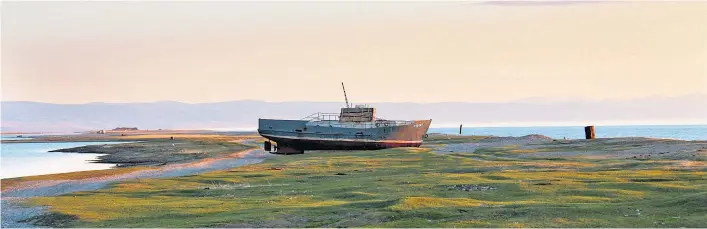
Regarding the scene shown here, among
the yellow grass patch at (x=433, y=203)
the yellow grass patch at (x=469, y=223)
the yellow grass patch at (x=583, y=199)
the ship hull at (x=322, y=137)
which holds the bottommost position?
the yellow grass patch at (x=469, y=223)

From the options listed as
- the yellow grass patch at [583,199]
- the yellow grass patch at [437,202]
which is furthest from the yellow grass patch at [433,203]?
the yellow grass patch at [583,199]

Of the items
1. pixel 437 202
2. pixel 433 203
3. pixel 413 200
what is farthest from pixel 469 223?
pixel 437 202

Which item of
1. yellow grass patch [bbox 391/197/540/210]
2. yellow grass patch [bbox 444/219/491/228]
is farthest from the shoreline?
yellow grass patch [bbox 444/219/491/228]

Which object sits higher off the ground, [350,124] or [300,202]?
[350,124]

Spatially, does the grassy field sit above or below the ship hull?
below

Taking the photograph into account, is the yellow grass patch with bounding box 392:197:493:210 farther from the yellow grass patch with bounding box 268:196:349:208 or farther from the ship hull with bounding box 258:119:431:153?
the ship hull with bounding box 258:119:431:153

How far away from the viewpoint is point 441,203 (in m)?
23.1

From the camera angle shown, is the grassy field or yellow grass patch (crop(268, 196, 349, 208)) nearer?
the grassy field

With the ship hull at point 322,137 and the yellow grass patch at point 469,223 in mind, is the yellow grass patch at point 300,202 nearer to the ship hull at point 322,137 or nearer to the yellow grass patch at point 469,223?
the yellow grass patch at point 469,223

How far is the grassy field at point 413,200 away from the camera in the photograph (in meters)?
19.9

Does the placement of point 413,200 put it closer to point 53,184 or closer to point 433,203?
point 433,203

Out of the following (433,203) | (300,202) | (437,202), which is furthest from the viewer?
(300,202)

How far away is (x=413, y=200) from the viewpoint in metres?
23.0

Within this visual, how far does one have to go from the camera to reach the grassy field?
19891 mm
